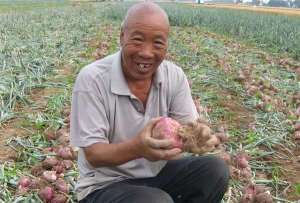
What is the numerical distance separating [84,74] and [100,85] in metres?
0.09

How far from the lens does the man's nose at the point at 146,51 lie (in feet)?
7.43

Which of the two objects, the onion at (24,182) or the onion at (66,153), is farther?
the onion at (66,153)

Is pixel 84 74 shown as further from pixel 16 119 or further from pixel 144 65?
pixel 16 119

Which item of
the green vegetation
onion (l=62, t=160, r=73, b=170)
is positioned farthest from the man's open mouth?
the green vegetation

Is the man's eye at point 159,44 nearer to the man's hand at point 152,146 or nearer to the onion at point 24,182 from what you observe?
the man's hand at point 152,146

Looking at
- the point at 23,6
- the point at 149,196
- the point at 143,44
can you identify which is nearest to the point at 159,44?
the point at 143,44

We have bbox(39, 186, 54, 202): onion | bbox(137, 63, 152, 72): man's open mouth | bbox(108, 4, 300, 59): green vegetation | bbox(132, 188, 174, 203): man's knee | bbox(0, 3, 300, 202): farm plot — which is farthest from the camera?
bbox(108, 4, 300, 59): green vegetation

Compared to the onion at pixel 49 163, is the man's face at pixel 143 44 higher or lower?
higher

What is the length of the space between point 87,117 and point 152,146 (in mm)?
377

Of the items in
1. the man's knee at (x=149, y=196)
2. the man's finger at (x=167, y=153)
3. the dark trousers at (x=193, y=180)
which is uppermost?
the man's finger at (x=167, y=153)

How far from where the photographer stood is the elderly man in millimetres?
2195

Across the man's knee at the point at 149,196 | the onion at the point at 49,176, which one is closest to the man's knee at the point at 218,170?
the man's knee at the point at 149,196

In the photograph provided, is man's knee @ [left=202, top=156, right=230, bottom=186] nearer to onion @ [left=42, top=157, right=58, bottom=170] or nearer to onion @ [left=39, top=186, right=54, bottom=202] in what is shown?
onion @ [left=39, top=186, right=54, bottom=202]

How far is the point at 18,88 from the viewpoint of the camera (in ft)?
17.8
